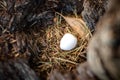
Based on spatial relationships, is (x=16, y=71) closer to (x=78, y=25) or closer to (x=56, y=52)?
(x=56, y=52)

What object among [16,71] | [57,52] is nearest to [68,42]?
[57,52]

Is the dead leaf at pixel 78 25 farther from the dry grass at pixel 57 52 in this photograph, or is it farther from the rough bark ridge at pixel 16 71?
the rough bark ridge at pixel 16 71

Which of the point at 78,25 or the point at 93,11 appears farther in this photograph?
the point at 78,25

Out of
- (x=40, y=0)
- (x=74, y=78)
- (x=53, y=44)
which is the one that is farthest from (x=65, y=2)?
(x=74, y=78)

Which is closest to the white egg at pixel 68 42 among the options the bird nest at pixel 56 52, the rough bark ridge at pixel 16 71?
the bird nest at pixel 56 52

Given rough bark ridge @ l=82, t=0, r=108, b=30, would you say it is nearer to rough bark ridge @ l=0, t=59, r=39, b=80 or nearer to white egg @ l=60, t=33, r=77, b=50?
white egg @ l=60, t=33, r=77, b=50

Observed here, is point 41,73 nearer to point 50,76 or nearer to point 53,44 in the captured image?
point 50,76

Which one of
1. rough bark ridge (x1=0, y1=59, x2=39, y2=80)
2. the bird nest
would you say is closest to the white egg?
the bird nest
